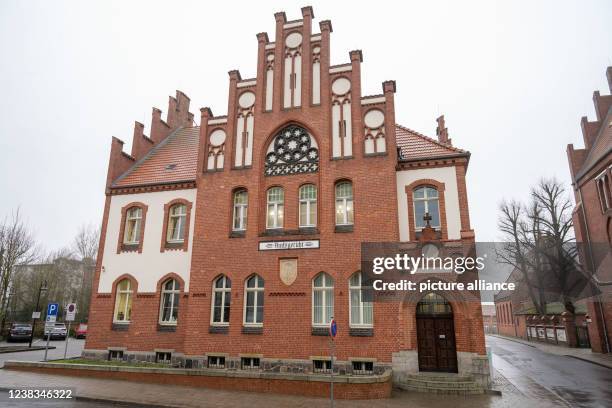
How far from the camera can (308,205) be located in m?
16.5

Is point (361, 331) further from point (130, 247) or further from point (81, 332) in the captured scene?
point (81, 332)

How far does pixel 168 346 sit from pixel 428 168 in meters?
13.2

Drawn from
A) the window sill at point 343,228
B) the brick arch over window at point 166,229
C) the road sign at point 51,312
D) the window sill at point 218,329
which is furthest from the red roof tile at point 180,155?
the window sill at point 218,329

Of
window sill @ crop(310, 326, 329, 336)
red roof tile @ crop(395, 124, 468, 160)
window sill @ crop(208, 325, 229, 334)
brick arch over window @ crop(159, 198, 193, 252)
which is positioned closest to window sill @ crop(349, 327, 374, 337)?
window sill @ crop(310, 326, 329, 336)

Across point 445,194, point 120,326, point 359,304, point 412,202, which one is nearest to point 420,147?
point 445,194

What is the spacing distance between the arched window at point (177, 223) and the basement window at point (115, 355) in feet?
17.6

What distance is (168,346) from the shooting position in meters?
16.7

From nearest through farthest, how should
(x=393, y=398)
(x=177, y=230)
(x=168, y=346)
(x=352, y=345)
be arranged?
(x=393, y=398) → (x=352, y=345) → (x=168, y=346) → (x=177, y=230)

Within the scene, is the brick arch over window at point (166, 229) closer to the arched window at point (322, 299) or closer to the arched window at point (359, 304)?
the arched window at point (322, 299)

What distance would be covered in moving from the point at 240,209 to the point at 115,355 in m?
8.58

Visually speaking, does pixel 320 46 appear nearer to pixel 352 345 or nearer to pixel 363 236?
pixel 363 236

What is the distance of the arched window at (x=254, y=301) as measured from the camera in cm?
1563

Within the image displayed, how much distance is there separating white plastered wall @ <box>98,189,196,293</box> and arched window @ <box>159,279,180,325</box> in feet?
1.61

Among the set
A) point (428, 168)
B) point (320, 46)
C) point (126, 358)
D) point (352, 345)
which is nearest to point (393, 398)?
point (352, 345)
